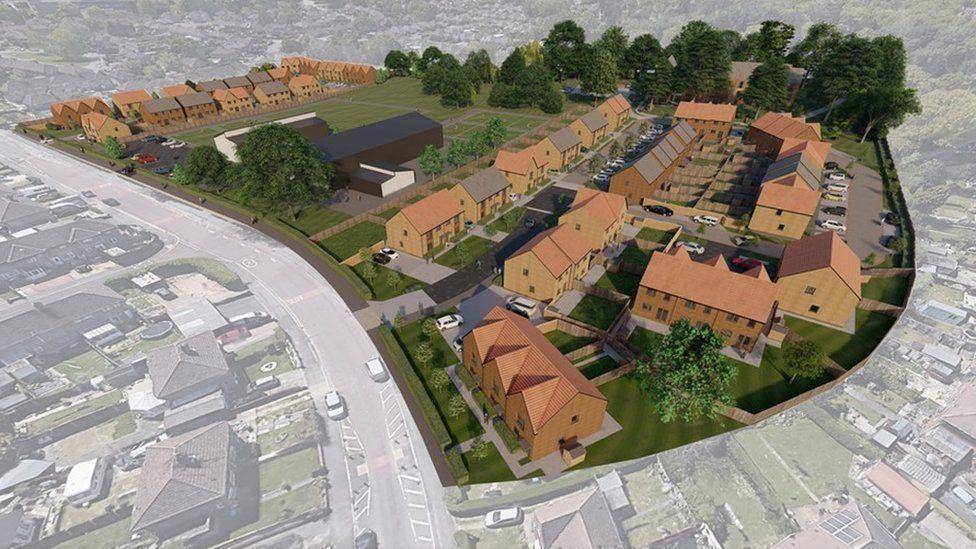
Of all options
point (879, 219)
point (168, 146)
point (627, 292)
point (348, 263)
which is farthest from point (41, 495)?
point (879, 219)

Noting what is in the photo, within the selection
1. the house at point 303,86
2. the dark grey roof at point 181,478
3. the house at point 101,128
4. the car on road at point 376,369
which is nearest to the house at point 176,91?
the house at point 101,128

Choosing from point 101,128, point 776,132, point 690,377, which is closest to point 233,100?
point 101,128

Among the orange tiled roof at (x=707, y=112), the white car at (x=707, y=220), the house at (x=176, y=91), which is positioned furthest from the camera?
the house at (x=176, y=91)

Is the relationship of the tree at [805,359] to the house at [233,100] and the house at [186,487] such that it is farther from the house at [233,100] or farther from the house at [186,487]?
the house at [233,100]

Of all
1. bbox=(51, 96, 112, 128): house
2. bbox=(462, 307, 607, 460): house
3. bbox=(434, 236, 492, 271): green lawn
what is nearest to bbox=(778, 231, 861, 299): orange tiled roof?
bbox=(462, 307, 607, 460): house

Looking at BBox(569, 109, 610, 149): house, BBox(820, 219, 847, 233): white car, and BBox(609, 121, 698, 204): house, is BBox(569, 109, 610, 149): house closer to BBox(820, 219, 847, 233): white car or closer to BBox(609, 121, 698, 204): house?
BBox(609, 121, 698, 204): house

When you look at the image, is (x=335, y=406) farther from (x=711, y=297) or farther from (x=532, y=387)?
(x=711, y=297)
